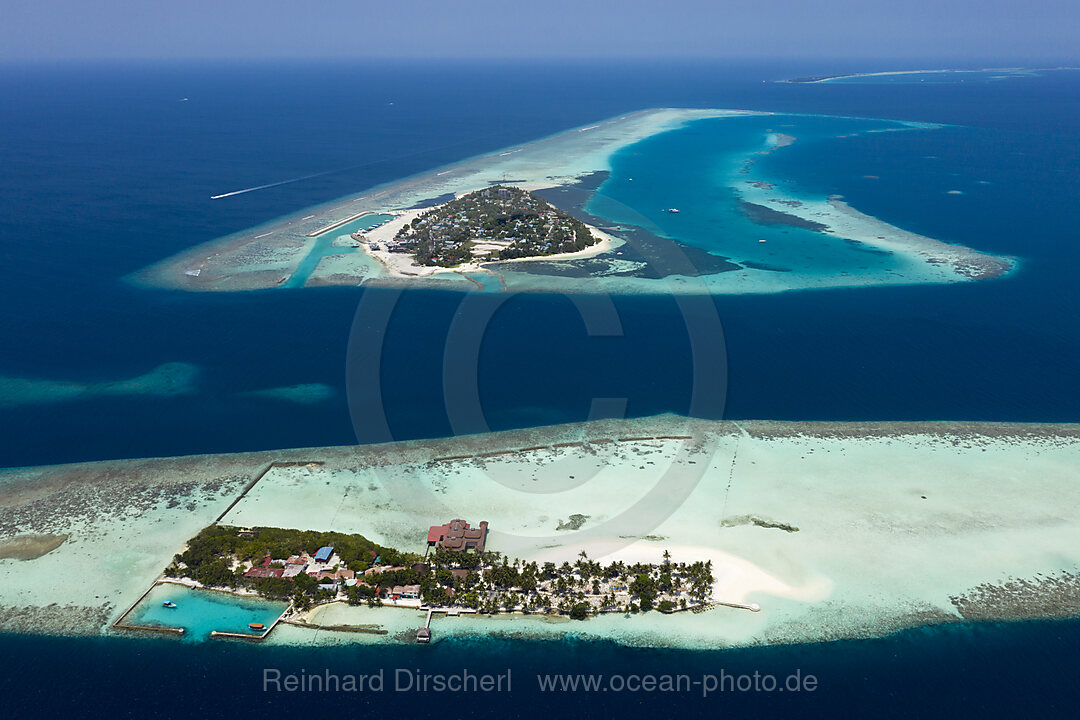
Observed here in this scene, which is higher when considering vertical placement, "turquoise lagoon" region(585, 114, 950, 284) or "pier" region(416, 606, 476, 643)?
"turquoise lagoon" region(585, 114, 950, 284)

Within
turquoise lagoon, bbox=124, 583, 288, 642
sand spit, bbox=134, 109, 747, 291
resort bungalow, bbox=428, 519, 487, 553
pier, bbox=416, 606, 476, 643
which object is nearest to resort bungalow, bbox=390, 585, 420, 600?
pier, bbox=416, 606, 476, 643

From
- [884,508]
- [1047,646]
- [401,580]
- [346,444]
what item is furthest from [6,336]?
[1047,646]

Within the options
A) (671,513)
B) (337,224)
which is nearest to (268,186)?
(337,224)

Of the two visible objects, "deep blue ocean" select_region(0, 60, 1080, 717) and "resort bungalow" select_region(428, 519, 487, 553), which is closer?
"deep blue ocean" select_region(0, 60, 1080, 717)

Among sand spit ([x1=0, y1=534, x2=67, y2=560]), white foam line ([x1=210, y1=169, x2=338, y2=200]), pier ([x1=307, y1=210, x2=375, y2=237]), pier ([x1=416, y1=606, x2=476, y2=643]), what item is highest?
white foam line ([x1=210, y1=169, x2=338, y2=200])

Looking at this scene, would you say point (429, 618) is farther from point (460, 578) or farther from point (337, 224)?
point (337, 224)

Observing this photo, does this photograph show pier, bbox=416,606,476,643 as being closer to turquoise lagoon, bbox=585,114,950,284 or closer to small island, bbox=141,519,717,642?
small island, bbox=141,519,717,642
